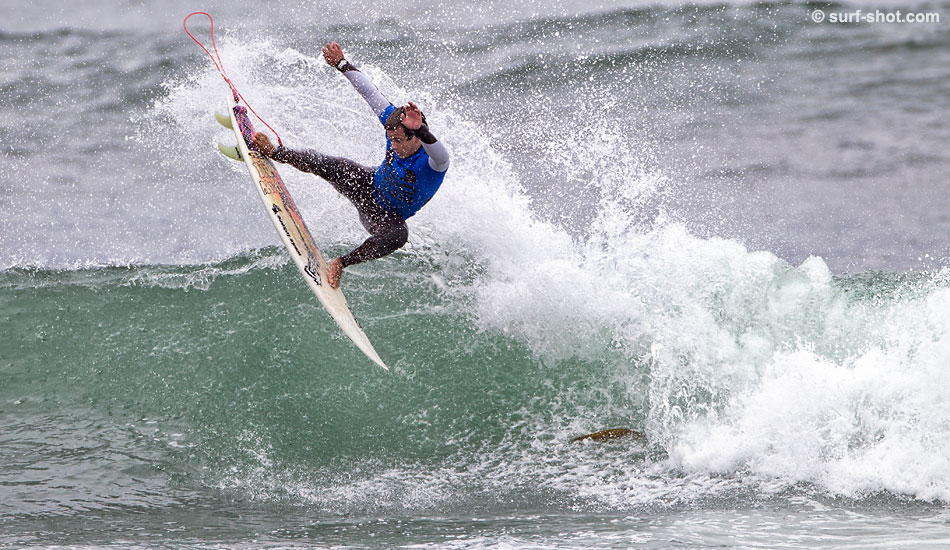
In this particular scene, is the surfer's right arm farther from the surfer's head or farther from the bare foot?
the bare foot

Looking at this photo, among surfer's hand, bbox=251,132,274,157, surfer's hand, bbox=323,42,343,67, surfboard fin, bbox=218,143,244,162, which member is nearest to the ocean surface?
surfboard fin, bbox=218,143,244,162

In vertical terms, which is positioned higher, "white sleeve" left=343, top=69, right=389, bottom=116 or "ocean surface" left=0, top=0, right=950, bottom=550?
"white sleeve" left=343, top=69, right=389, bottom=116

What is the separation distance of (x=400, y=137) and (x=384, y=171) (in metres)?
0.37

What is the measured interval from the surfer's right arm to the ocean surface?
1.98 m

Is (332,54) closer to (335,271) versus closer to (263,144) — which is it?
(263,144)

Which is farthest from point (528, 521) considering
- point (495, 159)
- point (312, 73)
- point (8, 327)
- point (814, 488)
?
point (312, 73)

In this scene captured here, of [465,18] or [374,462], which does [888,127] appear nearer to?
[465,18]

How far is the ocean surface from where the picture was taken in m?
5.66

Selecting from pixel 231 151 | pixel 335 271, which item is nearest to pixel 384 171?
pixel 335 271

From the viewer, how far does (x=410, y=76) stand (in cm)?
1376

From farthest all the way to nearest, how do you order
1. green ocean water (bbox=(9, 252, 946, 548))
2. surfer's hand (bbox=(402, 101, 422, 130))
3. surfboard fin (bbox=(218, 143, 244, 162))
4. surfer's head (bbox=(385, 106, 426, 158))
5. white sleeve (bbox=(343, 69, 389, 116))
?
surfboard fin (bbox=(218, 143, 244, 162)) → white sleeve (bbox=(343, 69, 389, 116)) → surfer's head (bbox=(385, 106, 426, 158)) → surfer's hand (bbox=(402, 101, 422, 130)) → green ocean water (bbox=(9, 252, 946, 548))

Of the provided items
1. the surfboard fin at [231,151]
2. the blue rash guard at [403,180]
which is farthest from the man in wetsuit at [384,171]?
the surfboard fin at [231,151]

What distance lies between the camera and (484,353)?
23.4 ft

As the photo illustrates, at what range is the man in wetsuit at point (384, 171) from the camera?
19.1 feet
